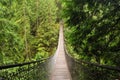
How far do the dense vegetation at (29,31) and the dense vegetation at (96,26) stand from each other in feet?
20.8

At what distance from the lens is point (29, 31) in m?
35.0

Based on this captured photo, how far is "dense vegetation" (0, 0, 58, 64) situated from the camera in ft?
41.6

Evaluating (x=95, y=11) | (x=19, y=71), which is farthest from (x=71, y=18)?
(x=19, y=71)

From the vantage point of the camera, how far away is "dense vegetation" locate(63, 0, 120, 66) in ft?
18.9

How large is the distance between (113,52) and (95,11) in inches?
46.7

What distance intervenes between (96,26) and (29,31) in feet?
96.8

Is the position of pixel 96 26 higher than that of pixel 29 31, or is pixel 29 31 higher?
pixel 29 31

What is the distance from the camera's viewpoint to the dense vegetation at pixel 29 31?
12680mm

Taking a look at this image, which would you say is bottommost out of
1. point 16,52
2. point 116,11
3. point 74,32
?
point 16,52

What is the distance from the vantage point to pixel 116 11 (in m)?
5.70

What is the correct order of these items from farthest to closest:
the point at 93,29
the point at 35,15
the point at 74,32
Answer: the point at 35,15
the point at 74,32
the point at 93,29

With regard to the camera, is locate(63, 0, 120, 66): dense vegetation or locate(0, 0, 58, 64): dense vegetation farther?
locate(0, 0, 58, 64): dense vegetation

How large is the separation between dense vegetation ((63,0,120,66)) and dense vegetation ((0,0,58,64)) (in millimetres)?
6348

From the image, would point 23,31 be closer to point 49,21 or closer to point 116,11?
point 49,21
